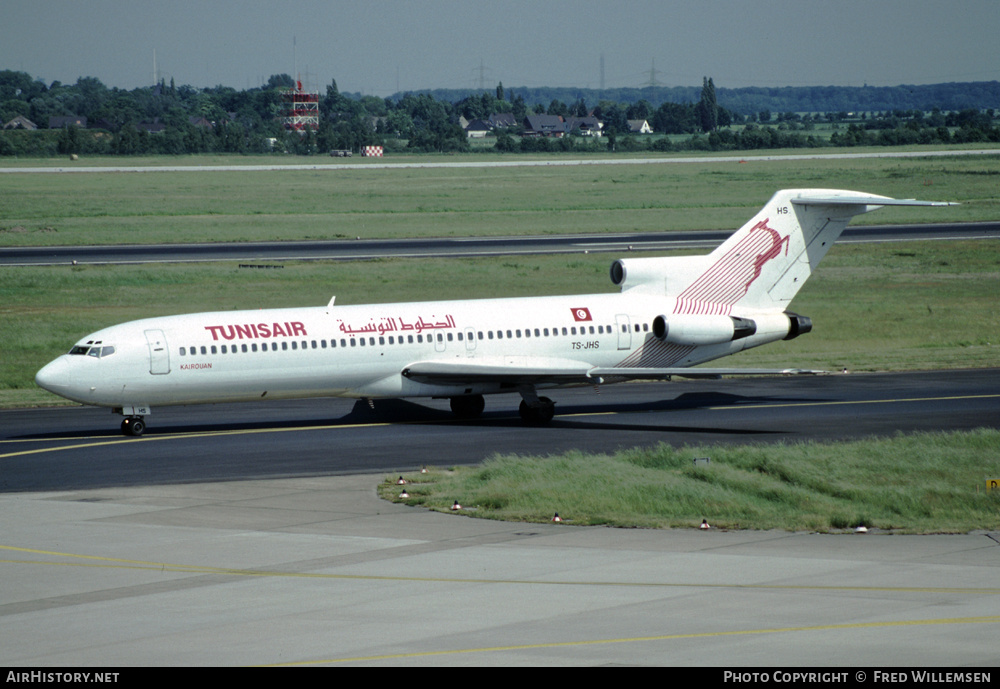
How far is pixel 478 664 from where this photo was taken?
50.6 feet

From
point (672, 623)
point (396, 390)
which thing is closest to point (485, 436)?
point (396, 390)

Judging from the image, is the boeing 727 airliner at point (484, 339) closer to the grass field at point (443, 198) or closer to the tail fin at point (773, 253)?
the tail fin at point (773, 253)

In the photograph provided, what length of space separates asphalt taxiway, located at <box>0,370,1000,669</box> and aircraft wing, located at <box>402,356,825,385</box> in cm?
164

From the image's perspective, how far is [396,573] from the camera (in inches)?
842

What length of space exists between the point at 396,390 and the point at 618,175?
130 meters

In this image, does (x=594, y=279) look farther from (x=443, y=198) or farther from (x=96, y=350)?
(x=443, y=198)

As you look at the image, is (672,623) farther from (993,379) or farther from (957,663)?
(993,379)

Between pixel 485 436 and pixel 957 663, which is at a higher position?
pixel 957 663

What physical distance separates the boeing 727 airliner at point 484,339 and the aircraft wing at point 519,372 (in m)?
0.04

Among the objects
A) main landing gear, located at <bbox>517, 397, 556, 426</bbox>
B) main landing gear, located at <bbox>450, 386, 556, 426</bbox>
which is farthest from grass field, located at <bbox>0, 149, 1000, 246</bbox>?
main landing gear, located at <bbox>517, 397, 556, 426</bbox>

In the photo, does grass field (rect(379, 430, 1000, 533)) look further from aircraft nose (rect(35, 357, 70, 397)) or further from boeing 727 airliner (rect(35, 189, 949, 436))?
aircraft nose (rect(35, 357, 70, 397))

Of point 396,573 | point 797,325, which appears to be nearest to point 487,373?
point 797,325

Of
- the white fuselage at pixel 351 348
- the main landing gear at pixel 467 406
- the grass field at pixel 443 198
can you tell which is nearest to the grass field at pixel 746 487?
the white fuselage at pixel 351 348

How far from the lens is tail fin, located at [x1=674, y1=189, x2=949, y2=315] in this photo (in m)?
41.5
